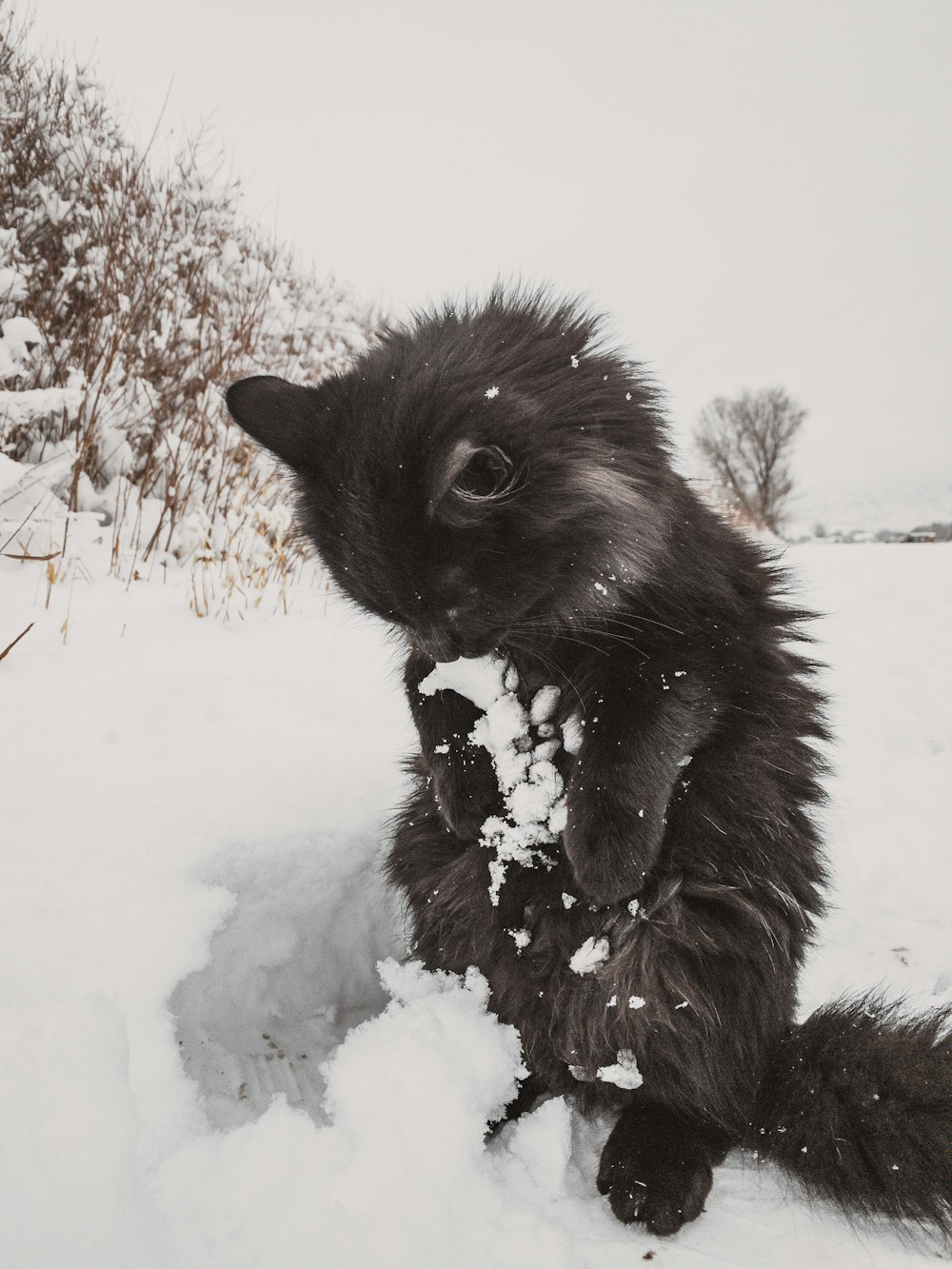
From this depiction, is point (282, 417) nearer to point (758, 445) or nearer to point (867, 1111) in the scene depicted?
point (867, 1111)

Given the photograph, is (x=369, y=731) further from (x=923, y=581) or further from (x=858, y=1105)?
(x=923, y=581)

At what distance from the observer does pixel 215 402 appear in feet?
15.8

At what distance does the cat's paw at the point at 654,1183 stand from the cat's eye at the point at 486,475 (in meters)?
1.26

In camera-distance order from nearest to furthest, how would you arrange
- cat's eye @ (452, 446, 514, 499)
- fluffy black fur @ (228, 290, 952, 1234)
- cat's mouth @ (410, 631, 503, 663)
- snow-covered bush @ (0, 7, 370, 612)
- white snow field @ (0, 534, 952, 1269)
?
white snow field @ (0, 534, 952, 1269) < cat's eye @ (452, 446, 514, 499) < fluffy black fur @ (228, 290, 952, 1234) < cat's mouth @ (410, 631, 503, 663) < snow-covered bush @ (0, 7, 370, 612)

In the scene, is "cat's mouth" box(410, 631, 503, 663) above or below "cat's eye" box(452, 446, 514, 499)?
below

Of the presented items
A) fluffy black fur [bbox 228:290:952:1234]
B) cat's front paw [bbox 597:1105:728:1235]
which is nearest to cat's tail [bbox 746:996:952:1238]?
fluffy black fur [bbox 228:290:952:1234]

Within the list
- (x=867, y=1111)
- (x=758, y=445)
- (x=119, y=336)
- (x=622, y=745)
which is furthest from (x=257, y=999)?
(x=758, y=445)

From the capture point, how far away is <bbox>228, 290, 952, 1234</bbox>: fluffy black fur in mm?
1297

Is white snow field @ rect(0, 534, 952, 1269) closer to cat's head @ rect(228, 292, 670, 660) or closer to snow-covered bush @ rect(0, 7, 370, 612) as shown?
cat's head @ rect(228, 292, 670, 660)

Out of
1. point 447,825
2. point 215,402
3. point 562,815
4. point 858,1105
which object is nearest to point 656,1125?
point 858,1105

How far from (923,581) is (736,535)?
4.56 m

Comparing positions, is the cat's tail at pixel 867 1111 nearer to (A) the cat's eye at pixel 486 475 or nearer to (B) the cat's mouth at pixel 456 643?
(B) the cat's mouth at pixel 456 643

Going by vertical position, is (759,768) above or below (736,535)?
below

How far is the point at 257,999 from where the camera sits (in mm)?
1729
